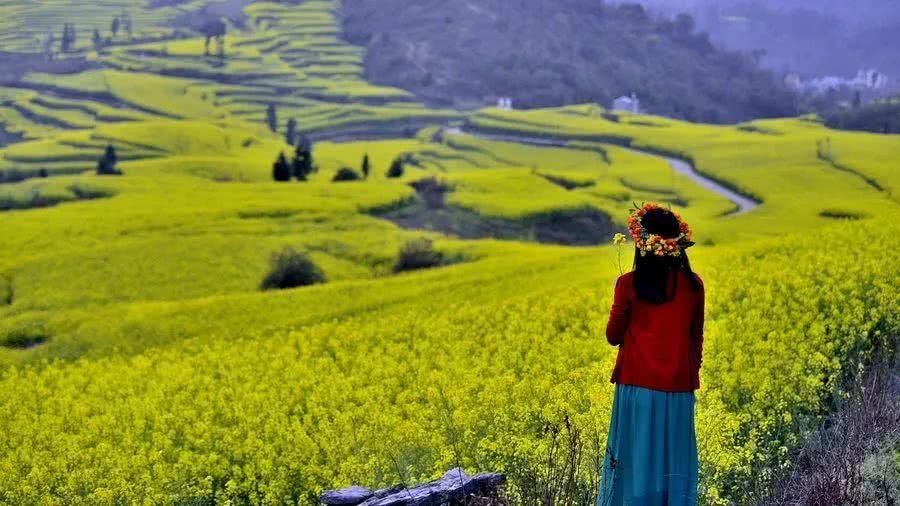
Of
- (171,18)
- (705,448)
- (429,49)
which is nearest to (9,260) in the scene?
(705,448)

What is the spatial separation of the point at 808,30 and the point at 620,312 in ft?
474

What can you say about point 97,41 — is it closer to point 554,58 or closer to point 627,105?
point 554,58

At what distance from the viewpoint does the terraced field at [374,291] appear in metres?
9.22

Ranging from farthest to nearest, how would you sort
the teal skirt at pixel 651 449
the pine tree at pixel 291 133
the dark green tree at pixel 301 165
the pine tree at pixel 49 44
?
Answer: the pine tree at pixel 49 44 < the pine tree at pixel 291 133 < the dark green tree at pixel 301 165 < the teal skirt at pixel 651 449

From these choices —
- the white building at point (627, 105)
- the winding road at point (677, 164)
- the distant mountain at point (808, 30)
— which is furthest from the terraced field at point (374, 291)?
the distant mountain at point (808, 30)

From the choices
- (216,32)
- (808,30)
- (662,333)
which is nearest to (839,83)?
(808,30)

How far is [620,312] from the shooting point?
5.52 metres

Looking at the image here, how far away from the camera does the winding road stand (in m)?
35.7

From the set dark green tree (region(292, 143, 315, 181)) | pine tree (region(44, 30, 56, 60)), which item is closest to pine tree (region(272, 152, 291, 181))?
dark green tree (region(292, 143, 315, 181))

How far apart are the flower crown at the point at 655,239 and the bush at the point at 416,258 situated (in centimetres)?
2348

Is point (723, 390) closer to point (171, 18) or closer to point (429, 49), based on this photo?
point (429, 49)

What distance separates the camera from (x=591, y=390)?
922cm

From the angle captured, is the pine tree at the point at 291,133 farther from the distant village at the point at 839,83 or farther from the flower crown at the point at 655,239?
the flower crown at the point at 655,239

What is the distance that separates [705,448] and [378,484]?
287cm
